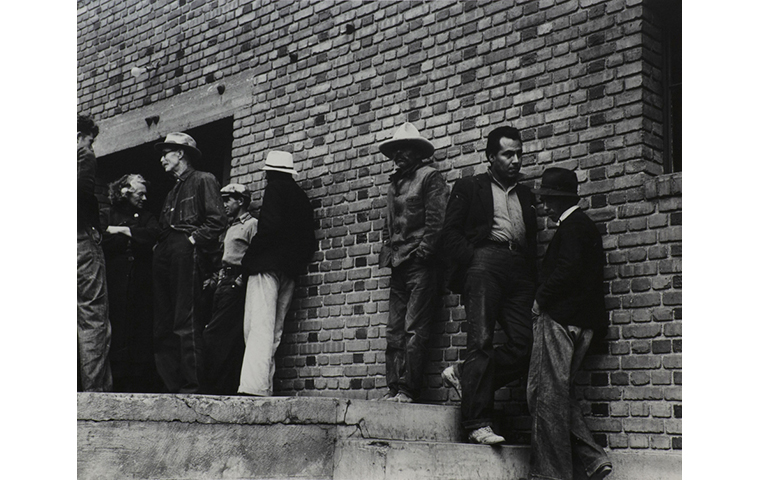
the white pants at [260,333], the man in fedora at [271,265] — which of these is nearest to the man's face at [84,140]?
the man in fedora at [271,265]

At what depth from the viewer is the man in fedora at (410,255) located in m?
5.86

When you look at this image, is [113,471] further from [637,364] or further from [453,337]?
[637,364]

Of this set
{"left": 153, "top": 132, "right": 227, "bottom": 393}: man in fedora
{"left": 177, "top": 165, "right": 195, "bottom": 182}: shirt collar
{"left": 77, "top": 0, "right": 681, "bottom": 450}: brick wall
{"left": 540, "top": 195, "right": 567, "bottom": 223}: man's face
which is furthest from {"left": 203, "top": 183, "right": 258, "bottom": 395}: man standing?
{"left": 540, "top": 195, "right": 567, "bottom": 223}: man's face

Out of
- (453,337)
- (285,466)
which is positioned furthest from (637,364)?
(285,466)

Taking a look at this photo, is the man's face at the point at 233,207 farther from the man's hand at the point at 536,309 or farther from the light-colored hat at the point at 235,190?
the man's hand at the point at 536,309

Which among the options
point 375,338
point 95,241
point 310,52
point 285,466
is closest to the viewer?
point 285,466

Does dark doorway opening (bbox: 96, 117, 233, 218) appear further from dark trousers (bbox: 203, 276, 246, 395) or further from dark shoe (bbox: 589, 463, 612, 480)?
dark shoe (bbox: 589, 463, 612, 480)

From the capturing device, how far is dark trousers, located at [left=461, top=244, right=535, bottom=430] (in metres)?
5.16

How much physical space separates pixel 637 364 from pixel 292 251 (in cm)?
293

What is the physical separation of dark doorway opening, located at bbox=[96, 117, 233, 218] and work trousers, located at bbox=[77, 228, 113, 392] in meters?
2.86

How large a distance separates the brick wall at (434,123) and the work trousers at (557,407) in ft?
1.12

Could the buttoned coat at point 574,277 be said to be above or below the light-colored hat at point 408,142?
below

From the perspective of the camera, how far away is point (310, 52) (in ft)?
24.9

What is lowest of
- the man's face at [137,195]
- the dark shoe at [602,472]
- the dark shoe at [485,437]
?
the dark shoe at [602,472]
